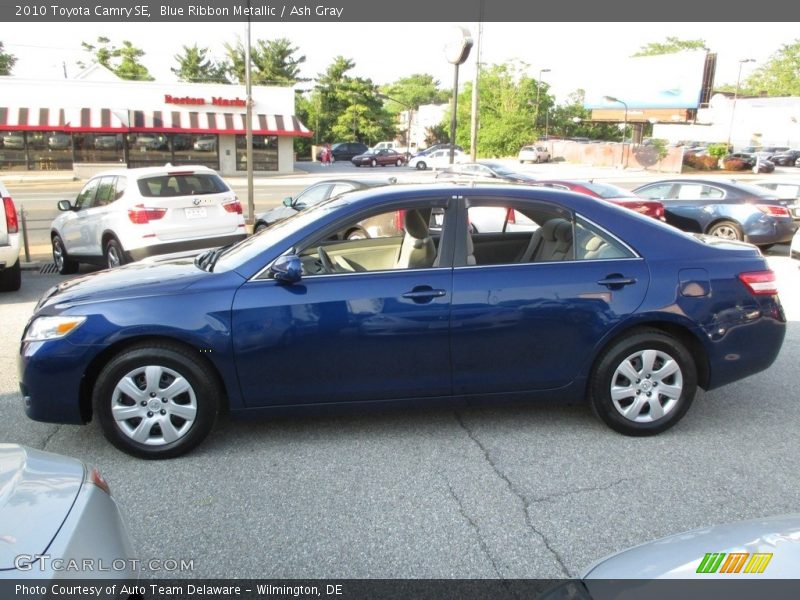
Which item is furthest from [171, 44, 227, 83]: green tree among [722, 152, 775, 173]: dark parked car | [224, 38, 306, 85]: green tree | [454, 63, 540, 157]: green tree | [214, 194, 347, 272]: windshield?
[214, 194, 347, 272]: windshield

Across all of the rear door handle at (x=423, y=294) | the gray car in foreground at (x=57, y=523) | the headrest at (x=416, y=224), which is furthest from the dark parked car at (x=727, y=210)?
the gray car in foreground at (x=57, y=523)

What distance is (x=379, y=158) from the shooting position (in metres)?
49.6

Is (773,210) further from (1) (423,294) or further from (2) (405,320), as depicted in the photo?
(2) (405,320)

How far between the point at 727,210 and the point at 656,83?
160 feet

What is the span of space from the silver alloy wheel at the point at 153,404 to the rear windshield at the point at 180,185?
6.08 metres

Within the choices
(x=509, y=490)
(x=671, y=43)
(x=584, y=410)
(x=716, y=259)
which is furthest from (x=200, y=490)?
(x=671, y=43)

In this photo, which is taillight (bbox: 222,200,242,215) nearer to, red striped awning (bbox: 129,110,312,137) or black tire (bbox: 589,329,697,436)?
black tire (bbox: 589,329,697,436)

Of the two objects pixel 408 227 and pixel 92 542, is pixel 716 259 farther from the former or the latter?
pixel 92 542

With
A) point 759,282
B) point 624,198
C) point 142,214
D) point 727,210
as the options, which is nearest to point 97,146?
point 142,214

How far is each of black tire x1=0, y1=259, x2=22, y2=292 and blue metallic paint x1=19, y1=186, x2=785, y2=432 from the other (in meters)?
5.67

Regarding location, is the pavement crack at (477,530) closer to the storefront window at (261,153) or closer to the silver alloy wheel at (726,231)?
the silver alloy wheel at (726,231)

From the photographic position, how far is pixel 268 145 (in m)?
42.6

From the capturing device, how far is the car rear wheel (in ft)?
41.0

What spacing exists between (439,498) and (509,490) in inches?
15.7
